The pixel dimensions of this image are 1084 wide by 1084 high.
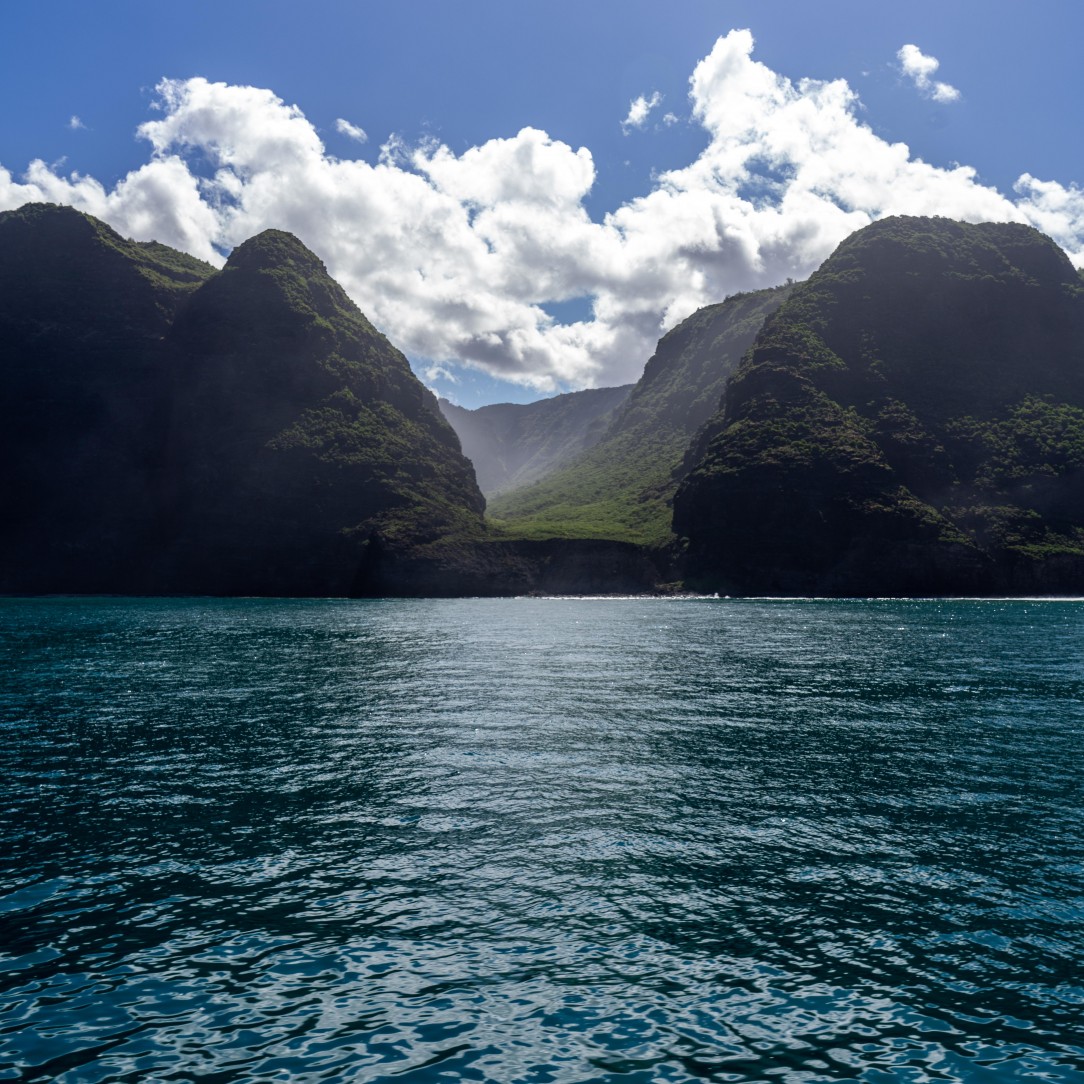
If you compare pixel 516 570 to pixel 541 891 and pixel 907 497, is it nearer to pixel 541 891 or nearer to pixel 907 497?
pixel 907 497

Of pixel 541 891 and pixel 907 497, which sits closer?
pixel 541 891

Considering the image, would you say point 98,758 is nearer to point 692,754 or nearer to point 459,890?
point 459,890

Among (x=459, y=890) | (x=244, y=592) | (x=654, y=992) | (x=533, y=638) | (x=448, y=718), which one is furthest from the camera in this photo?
(x=244, y=592)

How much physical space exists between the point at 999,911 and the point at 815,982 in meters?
5.00

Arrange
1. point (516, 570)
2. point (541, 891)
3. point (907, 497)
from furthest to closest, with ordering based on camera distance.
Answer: point (516, 570) < point (907, 497) < point (541, 891)

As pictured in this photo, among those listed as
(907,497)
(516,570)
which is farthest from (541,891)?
(907,497)

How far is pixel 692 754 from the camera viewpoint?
26.5m

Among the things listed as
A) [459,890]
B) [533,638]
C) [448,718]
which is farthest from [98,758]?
[533,638]

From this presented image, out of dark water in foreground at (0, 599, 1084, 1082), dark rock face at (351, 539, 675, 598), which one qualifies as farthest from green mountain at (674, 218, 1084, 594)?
dark water in foreground at (0, 599, 1084, 1082)

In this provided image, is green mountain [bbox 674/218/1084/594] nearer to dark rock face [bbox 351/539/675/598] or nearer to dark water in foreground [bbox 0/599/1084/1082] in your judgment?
dark rock face [bbox 351/539/675/598]

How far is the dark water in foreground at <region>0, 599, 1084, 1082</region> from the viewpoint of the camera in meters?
9.80

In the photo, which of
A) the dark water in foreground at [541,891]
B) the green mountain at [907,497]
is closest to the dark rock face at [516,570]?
the green mountain at [907,497]

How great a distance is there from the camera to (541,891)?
48.4 feet

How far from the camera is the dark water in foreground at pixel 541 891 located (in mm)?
Result: 9805
